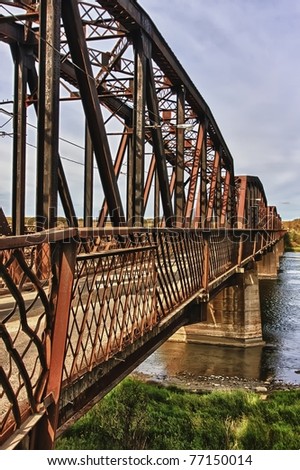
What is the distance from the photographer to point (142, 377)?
15.5 metres

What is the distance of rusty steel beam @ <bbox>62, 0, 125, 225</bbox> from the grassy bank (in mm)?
5800

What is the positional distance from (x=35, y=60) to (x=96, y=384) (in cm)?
681

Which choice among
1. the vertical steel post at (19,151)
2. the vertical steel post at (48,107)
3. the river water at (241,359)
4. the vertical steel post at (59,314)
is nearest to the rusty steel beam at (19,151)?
the vertical steel post at (19,151)

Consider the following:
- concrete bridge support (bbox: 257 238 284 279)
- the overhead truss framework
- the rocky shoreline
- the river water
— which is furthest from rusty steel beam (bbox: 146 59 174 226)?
concrete bridge support (bbox: 257 238 284 279)

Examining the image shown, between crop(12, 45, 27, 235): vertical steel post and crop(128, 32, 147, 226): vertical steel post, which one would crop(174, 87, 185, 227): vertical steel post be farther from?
crop(12, 45, 27, 235): vertical steel post

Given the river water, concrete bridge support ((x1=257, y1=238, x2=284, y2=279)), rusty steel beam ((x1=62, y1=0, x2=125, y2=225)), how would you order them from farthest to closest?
1. concrete bridge support ((x1=257, y1=238, x2=284, y2=279))
2. the river water
3. rusty steel beam ((x1=62, y1=0, x2=125, y2=225))

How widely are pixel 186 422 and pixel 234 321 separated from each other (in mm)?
9400

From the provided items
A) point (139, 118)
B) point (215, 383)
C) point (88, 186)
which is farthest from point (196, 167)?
point (215, 383)

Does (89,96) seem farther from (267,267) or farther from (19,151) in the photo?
(267,267)

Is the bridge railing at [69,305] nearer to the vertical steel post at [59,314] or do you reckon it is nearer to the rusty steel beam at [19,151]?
the vertical steel post at [59,314]

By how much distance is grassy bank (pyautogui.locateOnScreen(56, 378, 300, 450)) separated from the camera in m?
9.60

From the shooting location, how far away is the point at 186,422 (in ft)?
35.6

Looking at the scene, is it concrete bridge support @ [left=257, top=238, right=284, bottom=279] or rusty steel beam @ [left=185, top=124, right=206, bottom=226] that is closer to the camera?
rusty steel beam @ [left=185, top=124, right=206, bottom=226]
